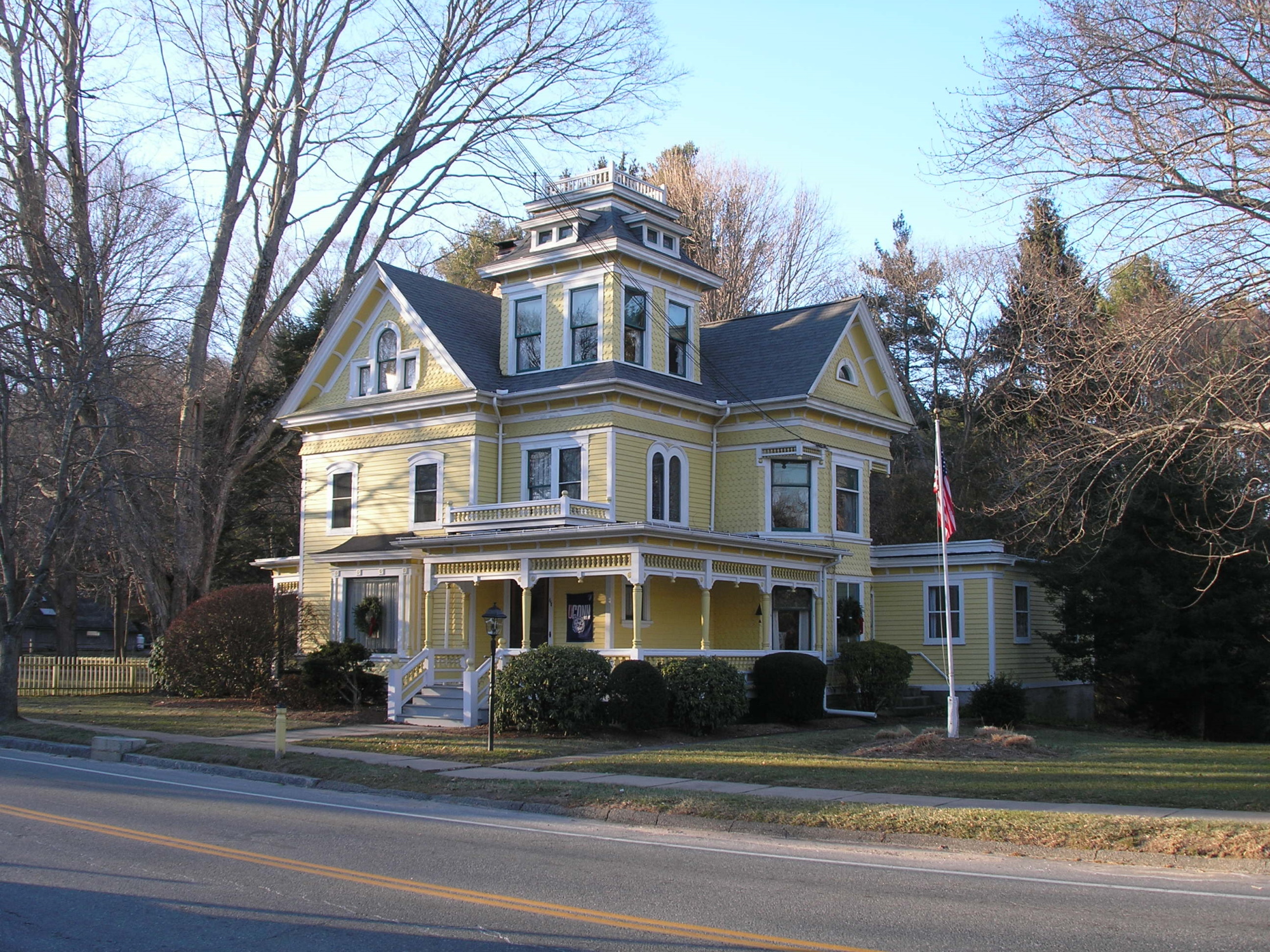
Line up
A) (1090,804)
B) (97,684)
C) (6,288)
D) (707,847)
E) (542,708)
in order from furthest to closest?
(97,684) → (542,708) → (6,288) → (1090,804) → (707,847)

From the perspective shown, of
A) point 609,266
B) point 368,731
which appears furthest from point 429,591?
point 609,266

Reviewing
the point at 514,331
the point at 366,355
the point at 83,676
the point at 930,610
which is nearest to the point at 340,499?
the point at 366,355

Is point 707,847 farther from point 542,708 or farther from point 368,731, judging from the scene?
point 368,731

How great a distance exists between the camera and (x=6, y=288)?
17312mm

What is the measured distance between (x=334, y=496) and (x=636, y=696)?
13.1m

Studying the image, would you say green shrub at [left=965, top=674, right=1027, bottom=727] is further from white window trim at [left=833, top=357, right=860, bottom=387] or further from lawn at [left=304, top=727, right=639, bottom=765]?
lawn at [left=304, top=727, right=639, bottom=765]

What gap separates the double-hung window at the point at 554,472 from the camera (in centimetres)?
2784

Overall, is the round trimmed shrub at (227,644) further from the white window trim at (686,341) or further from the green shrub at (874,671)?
the green shrub at (874,671)

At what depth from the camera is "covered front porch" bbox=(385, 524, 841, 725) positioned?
23984 millimetres

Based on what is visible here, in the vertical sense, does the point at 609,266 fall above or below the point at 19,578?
above

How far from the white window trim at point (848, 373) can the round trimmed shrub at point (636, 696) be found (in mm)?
11810

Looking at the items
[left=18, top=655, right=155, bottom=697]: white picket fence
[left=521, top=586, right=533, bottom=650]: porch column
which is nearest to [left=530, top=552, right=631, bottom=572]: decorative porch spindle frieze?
[left=521, top=586, right=533, bottom=650]: porch column

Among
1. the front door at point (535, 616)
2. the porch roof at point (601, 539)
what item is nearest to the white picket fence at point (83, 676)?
the front door at point (535, 616)

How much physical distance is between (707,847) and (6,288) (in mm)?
13001
